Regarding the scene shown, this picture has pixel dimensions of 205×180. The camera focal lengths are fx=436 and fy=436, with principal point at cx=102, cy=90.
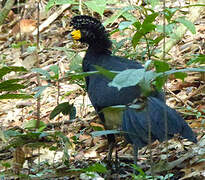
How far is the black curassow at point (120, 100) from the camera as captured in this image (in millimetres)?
3705

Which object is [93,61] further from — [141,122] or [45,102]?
[45,102]

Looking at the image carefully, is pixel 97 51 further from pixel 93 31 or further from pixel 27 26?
pixel 27 26

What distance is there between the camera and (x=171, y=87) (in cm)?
586

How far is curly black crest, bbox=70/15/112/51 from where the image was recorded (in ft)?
16.1

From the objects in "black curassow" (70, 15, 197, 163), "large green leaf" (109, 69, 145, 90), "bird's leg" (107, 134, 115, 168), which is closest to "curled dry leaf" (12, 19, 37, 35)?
"black curassow" (70, 15, 197, 163)

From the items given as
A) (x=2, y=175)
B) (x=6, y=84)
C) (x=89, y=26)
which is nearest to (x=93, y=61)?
(x=89, y=26)

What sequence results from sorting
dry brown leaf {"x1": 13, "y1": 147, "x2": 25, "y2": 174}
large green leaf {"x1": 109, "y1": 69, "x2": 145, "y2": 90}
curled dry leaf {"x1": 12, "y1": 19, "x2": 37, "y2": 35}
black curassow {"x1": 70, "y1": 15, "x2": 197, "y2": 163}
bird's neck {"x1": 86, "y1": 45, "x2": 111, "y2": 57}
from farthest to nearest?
curled dry leaf {"x1": 12, "y1": 19, "x2": 37, "y2": 35} → bird's neck {"x1": 86, "y1": 45, "x2": 111, "y2": 57} → black curassow {"x1": 70, "y1": 15, "x2": 197, "y2": 163} → dry brown leaf {"x1": 13, "y1": 147, "x2": 25, "y2": 174} → large green leaf {"x1": 109, "y1": 69, "x2": 145, "y2": 90}

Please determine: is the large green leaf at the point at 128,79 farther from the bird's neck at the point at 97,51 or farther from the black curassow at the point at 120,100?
the bird's neck at the point at 97,51

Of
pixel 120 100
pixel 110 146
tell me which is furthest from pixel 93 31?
pixel 110 146

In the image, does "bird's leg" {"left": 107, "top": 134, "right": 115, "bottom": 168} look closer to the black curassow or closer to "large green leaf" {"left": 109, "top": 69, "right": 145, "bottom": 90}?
the black curassow

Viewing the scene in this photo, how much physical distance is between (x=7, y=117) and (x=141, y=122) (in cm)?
346

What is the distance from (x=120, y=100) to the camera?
163 inches

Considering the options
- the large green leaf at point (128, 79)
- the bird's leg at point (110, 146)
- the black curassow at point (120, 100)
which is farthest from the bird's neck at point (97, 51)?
the large green leaf at point (128, 79)

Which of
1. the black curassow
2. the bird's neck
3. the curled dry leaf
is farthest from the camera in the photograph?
the curled dry leaf
